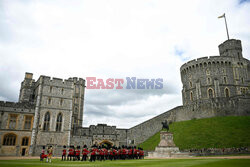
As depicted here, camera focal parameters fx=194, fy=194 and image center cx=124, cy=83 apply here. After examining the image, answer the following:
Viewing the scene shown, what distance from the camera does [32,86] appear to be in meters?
45.2

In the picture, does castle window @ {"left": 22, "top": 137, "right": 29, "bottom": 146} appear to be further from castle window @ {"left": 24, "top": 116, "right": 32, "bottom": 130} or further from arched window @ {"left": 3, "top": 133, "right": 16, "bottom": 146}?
castle window @ {"left": 24, "top": 116, "right": 32, "bottom": 130}

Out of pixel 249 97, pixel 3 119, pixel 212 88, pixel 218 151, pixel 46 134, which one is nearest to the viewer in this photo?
pixel 218 151

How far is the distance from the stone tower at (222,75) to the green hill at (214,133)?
15271mm

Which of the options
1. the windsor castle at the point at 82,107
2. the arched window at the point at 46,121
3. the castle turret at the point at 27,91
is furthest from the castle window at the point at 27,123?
the castle turret at the point at 27,91

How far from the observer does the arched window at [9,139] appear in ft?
108

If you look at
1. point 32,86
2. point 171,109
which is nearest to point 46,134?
point 32,86

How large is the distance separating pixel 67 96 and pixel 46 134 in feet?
27.3

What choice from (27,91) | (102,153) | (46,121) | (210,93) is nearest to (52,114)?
(46,121)

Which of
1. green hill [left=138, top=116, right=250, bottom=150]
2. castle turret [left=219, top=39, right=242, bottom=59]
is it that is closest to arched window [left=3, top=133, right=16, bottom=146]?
green hill [left=138, top=116, right=250, bottom=150]

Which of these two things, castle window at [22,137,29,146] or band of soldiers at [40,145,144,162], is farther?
castle window at [22,137,29,146]

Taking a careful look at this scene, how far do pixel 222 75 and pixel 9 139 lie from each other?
51.3 metres

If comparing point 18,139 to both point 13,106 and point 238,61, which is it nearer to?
point 13,106

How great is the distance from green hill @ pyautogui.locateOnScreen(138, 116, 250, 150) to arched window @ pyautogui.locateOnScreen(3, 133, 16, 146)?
2801cm

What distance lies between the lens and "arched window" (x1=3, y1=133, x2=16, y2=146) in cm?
3294
